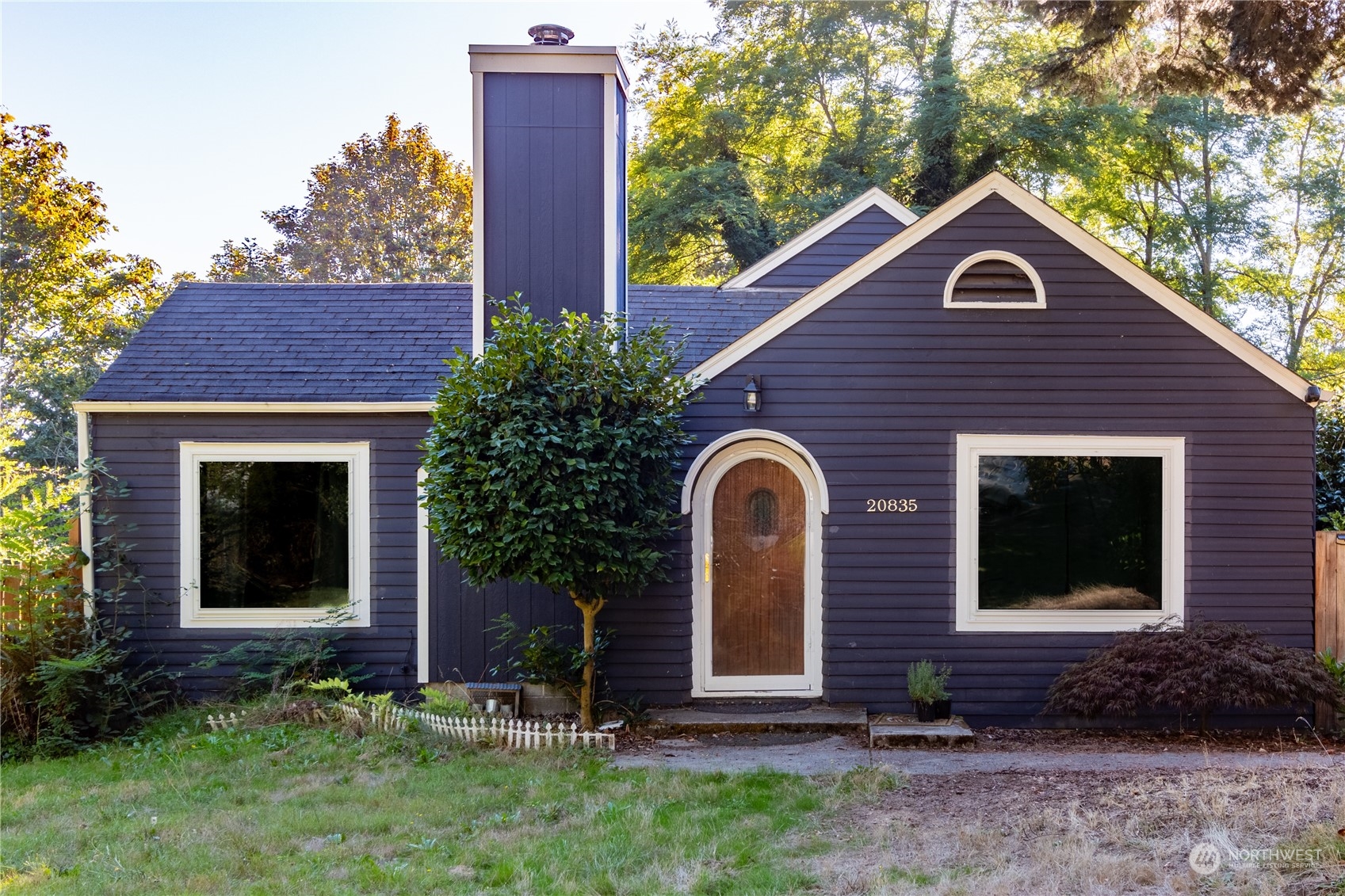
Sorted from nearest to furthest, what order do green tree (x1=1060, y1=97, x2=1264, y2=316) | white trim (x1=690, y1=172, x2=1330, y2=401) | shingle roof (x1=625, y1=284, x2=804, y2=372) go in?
white trim (x1=690, y1=172, x2=1330, y2=401) → shingle roof (x1=625, y1=284, x2=804, y2=372) → green tree (x1=1060, y1=97, x2=1264, y2=316)

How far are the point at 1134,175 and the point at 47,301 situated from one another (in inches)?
956

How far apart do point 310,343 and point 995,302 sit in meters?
6.35

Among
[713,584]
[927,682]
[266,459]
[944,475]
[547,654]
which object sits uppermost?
[266,459]

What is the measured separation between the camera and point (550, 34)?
9.02 m

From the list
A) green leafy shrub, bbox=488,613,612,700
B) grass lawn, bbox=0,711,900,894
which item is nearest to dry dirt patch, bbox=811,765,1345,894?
grass lawn, bbox=0,711,900,894

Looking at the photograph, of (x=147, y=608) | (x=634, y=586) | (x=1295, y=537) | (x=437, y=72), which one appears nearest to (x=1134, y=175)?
(x=437, y=72)

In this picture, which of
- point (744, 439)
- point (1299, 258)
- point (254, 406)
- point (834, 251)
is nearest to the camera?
point (744, 439)

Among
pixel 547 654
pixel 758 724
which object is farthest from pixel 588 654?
pixel 758 724

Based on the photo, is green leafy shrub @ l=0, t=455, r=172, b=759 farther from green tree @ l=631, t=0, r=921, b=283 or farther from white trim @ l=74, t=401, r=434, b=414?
green tree @ l=631, t=0, r=921, b=283

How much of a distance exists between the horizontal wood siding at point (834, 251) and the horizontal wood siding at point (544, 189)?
14.8 feet

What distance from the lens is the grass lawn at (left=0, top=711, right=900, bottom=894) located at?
182 inches

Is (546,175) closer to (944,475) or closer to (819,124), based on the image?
(944,475)

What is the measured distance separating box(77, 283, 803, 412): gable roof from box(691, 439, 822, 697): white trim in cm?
138

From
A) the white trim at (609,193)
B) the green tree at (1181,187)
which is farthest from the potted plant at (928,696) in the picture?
the green tree at (1181,187)
